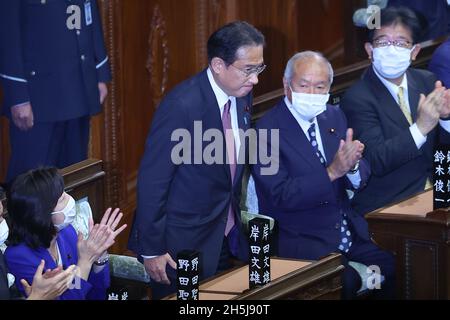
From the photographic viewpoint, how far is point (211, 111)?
5266 mm

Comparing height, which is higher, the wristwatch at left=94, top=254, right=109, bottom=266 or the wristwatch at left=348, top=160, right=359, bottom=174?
the wristwatch at left=348, top=160, right=359, bottom=174

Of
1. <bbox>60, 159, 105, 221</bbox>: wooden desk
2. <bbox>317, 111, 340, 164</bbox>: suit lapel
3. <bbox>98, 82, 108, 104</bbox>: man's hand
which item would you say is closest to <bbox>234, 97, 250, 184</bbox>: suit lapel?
<bbox>317, 111, 340, 164</bbox>: suit lapel

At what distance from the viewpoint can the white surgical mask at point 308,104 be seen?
18.1ft

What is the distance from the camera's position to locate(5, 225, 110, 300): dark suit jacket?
4762 millimetres

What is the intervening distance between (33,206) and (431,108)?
6.48 ft

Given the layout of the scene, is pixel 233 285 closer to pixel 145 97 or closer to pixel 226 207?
pixel 226 207

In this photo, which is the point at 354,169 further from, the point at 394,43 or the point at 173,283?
the point at 173,283

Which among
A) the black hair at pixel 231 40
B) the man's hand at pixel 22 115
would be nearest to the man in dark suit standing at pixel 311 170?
the black hair at pixel 231 40

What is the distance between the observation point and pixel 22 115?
595cm

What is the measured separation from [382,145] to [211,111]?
95 cm

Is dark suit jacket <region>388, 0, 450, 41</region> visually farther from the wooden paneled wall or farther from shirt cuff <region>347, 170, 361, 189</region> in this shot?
shirt cuff <region>347, 170, 361, 189</region>

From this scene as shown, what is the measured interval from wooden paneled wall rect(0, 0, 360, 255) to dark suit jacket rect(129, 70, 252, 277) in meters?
1.11

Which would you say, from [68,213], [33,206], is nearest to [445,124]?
[68,213]

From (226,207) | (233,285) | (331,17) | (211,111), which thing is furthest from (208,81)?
(331,17)
